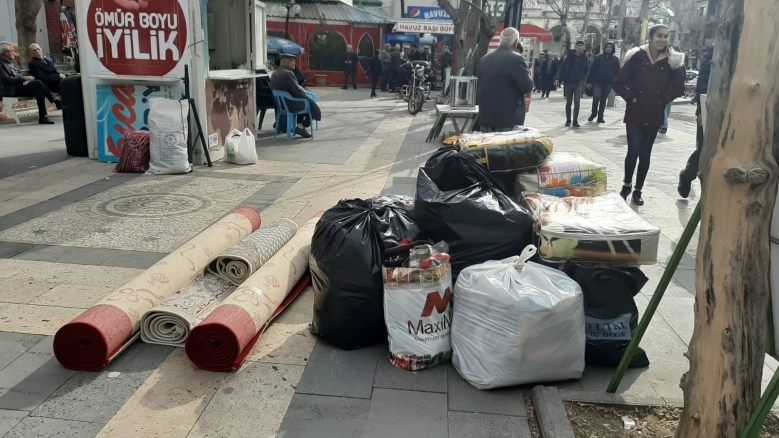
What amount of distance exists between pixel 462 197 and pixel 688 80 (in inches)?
1273

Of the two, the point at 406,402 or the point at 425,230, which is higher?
the point at 425,230

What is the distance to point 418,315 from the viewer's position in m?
3.13

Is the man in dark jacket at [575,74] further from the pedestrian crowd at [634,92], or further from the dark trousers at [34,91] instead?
the dark trousers at [34,91]

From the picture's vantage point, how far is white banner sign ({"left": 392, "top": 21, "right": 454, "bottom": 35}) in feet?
92.3

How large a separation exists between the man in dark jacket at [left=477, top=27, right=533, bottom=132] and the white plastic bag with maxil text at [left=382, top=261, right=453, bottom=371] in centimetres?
480

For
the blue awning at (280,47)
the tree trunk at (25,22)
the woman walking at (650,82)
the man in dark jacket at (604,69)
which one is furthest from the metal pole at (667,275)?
the blue awning at (280,47)

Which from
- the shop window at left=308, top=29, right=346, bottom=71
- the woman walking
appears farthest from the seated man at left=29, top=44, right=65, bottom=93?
the shop window at left=308, top=29, right=346, bottom=71

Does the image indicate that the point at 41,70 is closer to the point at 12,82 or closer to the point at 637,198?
the point at 12,82

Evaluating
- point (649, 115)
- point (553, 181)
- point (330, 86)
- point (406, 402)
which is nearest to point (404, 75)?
point (330, 86)

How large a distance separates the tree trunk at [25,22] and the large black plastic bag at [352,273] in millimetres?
15743

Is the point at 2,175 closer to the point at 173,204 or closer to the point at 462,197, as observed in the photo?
the point at 173,204

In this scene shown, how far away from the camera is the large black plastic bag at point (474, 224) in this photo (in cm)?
341

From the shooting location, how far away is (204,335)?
3.19m

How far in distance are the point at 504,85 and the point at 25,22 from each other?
13821 mm
